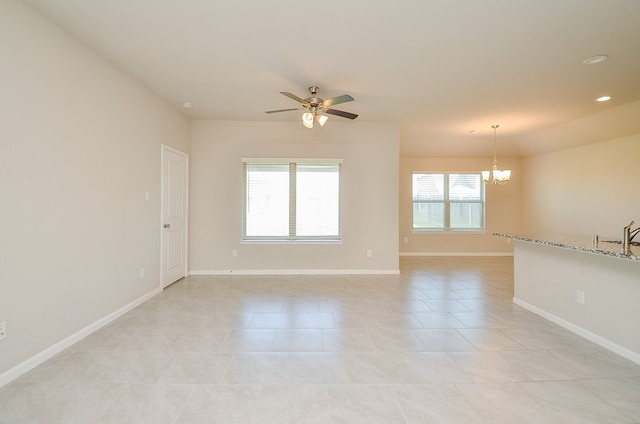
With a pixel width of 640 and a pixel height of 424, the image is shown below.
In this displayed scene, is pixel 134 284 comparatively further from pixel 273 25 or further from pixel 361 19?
pixel 361 19

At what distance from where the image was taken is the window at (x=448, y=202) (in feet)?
23.9

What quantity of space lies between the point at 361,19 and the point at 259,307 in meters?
3.22

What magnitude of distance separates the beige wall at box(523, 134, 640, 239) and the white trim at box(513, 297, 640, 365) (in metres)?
3.30

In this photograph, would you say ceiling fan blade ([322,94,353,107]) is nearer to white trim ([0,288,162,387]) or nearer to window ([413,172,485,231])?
white trim ([0,288,162,387])

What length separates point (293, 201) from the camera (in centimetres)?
507

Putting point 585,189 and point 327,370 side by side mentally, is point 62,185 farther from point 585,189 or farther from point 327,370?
point 585,189

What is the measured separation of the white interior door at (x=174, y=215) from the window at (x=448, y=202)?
216 inches

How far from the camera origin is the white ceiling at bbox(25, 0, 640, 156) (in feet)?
7.07

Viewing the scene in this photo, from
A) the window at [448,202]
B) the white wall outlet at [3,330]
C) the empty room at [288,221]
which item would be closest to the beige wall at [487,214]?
the window at [448,202]

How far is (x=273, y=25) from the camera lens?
2346mm

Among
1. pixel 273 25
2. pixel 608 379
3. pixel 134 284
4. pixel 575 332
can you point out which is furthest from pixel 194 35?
pixel 575 332

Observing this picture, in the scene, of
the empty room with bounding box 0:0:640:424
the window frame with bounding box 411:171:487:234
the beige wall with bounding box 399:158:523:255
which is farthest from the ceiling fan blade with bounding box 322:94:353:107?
the window frame with bounding box 411:171:487:234

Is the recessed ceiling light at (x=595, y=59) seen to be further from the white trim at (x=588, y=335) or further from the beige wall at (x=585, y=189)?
the beige wall at (x=585, y=189)

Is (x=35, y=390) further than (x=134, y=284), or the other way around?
(x=134, y=284)
